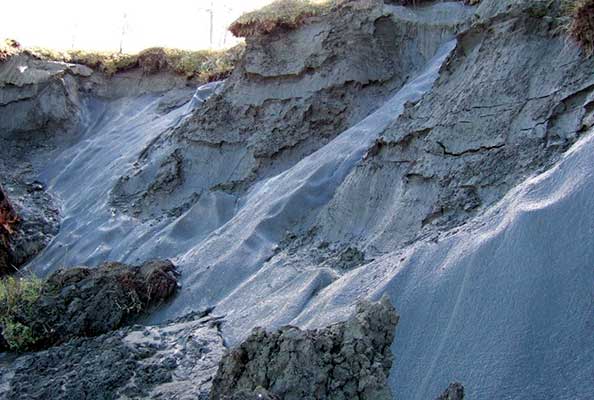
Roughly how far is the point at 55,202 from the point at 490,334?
10.1 m

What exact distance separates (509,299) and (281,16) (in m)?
7.43

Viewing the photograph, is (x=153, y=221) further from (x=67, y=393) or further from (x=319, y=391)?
(x=319, y=391)

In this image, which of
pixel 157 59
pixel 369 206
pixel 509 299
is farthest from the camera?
pixel 157 59

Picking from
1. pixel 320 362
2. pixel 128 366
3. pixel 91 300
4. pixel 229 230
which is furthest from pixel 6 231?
pixel 320 362

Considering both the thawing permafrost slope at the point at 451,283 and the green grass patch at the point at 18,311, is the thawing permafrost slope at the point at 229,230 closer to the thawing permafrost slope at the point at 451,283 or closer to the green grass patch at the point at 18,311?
the thawing permafrost slope at the point at 451,283

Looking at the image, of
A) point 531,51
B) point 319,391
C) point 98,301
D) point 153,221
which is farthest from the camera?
point 153,221

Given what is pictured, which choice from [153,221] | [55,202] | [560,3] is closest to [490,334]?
→ [560,3]

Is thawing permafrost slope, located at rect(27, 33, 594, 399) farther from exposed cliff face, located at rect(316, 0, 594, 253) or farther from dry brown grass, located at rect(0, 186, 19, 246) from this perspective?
dry brown grass, located at rect(0, 186, 19, 246)

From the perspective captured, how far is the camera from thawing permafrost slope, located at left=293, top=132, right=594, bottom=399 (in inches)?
139

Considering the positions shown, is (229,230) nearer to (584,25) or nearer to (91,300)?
(91,300)

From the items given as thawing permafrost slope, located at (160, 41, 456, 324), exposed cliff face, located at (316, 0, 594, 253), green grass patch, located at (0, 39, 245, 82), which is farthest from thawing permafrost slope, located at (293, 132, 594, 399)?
green grass patch, located at (0, 39, 245, 82)

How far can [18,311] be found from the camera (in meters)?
7.16

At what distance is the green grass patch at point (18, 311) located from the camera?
22.6 ft

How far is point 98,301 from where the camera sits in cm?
706
